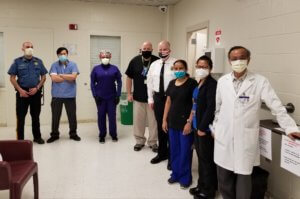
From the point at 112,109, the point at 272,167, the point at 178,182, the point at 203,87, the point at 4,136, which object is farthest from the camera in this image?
the point at 4,136

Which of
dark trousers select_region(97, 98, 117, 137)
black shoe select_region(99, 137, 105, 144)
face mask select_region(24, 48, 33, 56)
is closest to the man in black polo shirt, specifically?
dark trousers select_region(97, 98, 117, 137)

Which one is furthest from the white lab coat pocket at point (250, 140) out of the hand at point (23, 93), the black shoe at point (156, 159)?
the hand at point (23, 93)

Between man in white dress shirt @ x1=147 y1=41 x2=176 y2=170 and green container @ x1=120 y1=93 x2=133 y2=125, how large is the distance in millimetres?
2071

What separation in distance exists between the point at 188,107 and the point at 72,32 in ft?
12.1

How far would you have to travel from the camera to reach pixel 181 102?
2754 millimetres

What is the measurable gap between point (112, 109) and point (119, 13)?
238 centimetres

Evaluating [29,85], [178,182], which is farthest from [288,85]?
[29,85]

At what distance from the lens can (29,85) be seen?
4.09m

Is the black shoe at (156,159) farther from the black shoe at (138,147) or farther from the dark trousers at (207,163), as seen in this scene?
the dark trousers at (207,163)

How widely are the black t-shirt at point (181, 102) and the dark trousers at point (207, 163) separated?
0.23 meters

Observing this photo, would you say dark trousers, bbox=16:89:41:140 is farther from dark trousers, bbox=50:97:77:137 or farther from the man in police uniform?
dark trousers, bbox=50:97:77:137

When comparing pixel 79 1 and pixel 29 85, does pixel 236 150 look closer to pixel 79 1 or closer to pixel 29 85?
pixel 29 85

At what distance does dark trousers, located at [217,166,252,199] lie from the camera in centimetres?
218

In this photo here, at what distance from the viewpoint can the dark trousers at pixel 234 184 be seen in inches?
85.9
